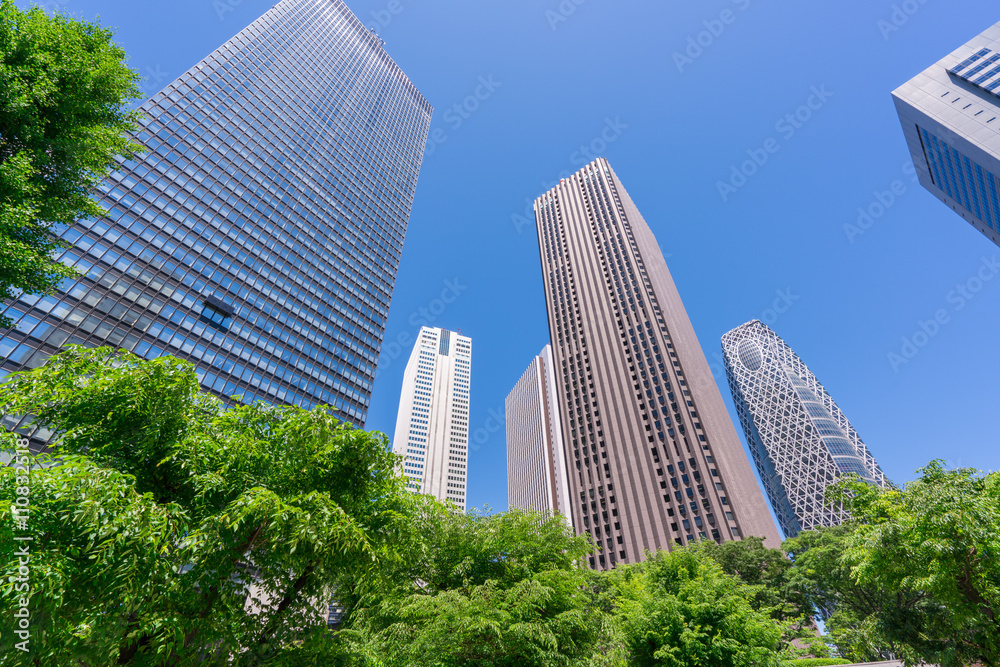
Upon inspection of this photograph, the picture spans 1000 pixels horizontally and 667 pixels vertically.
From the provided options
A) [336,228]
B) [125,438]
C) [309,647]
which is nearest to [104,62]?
[125,438]

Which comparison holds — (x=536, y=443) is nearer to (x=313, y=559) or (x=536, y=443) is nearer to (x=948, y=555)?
(x=948, y=555)

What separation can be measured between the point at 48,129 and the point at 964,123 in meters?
92.8

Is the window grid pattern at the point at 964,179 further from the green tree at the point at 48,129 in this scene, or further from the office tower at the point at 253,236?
the office tower at the point at 253,236

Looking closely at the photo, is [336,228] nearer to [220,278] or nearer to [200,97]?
[220,278]

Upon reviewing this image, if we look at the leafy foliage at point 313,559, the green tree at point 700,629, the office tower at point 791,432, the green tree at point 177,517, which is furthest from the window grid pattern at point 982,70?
the green tree at point 177,517

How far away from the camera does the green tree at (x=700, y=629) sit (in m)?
11.3

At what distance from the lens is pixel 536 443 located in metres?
134

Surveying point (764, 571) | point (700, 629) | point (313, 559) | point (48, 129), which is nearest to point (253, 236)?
point (48, 129)

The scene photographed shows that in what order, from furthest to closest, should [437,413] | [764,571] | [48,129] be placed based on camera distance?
[437,413]
[764,571]
[48,129]

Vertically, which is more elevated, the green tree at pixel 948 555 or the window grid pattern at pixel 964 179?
the window grid pattern at pixel 964 179

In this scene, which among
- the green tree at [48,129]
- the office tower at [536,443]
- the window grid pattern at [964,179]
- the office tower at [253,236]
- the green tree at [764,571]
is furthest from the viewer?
the office tower at [536,443]

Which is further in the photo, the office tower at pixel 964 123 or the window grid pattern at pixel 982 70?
the window grid pattern at pixel 982 70

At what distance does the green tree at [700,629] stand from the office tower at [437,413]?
131 m

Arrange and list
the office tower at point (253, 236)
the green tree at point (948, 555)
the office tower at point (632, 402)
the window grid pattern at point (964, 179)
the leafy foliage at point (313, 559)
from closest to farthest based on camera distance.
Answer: the leafy foliage at point (313, 559) → the green tree at point (948, 555) → the office tower at point (253, 236) → the window grid pattern at point (964, 179) → the office tower at point (632, 402)
